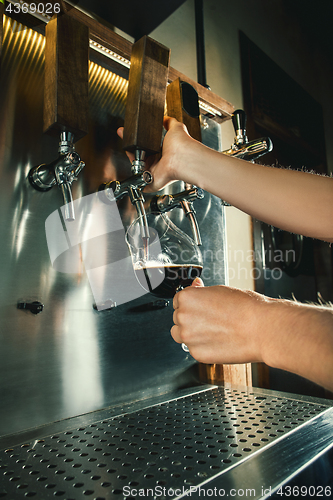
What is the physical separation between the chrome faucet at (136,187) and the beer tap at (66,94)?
0.12m

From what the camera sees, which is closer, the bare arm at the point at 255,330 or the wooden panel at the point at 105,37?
the bare arm at the point at 255,330

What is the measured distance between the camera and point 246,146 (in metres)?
0.93

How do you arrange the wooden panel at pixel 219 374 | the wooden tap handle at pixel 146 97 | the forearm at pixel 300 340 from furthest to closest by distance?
the wooden panel at pixel 219 374, the wooden tap handle at pixel 146 97, the forearm at pixel 300 340

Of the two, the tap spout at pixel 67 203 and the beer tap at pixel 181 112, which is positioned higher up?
the beer tap at pixel 181 112

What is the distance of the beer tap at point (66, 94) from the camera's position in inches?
26.0

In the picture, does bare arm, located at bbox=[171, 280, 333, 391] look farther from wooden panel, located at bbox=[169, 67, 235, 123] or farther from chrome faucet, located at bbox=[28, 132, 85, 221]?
wooden panel, located at bbox=[169, 67, 235, 123]

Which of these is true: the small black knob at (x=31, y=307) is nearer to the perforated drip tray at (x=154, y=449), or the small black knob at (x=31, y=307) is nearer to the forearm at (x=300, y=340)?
the perforated drip tray at (x=154, y=449)

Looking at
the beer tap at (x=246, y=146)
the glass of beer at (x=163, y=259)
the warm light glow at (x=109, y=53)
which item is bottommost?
the glass of beer at (x=163, y=259)

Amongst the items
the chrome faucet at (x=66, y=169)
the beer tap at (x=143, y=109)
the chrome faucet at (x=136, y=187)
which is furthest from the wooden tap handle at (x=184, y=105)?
the chrome faucet at (x=66, y=169)

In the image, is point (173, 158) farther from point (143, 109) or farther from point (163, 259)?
point (163, 259)

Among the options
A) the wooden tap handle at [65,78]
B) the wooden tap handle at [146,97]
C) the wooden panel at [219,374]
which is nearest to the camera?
the wooden tap handle at [65,78]

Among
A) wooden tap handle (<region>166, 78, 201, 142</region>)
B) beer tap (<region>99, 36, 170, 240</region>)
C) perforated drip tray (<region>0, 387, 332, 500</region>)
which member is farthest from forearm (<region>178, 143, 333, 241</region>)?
perforated drip tray (<region>0, 387, 332, 500</region>)

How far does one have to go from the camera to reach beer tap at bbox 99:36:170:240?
76 cm

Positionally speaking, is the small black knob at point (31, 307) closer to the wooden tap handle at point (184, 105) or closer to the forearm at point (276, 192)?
the forearm at point (276, 192)
